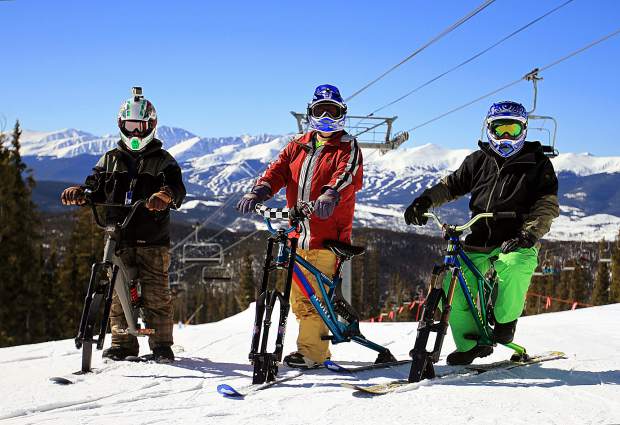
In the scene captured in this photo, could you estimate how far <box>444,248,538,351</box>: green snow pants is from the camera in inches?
211

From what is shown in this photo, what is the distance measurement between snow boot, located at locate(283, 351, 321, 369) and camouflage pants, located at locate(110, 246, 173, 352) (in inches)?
47.7

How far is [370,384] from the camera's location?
4910mm

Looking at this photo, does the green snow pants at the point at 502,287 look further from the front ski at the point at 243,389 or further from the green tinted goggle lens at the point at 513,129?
the front ski at the point at 243,389

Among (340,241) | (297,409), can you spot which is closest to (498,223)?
(340,241)

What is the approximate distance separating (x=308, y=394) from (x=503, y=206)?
7.50 ft

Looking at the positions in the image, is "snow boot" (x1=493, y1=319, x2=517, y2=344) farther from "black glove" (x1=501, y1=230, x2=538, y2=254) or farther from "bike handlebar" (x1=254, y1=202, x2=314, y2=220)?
"bike handlebar" (x1=254, y1=202, x2=314, y2=220)

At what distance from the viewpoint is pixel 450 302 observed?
15.8 ft

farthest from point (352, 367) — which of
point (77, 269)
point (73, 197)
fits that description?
point (77, 269)

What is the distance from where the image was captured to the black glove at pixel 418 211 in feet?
18.1

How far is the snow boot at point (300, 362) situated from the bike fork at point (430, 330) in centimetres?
112

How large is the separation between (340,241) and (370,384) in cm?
120

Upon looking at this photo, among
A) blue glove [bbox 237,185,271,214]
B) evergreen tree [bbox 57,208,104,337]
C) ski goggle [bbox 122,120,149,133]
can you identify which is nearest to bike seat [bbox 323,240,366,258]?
blue glove [bbox 237,185,271,214]

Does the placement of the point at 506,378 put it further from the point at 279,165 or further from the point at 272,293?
the point at 279,165

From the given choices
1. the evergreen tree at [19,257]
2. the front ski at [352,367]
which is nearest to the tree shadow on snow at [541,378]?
the front ski at [352,367]
